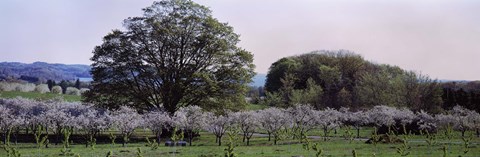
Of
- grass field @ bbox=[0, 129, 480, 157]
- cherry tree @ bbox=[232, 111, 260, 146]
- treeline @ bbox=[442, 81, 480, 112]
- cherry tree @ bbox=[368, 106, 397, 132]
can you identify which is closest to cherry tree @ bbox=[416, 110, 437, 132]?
cherry tree @ bbox=[368, 106, 397, 132]

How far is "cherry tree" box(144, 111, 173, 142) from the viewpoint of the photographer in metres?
48.1

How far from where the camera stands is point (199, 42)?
55.1 m

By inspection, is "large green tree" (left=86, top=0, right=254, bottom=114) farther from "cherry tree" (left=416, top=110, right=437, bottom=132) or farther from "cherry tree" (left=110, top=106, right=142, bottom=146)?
"cherry tree" (left=416, top=110, right=437, bottom=132)

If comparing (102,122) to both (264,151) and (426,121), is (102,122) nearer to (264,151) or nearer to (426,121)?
(264,151)

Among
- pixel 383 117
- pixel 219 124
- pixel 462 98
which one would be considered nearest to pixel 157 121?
pixel 219 124

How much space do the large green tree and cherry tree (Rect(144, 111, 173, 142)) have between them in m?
4.64

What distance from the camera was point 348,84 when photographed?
96812mm

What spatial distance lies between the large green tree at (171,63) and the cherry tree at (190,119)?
403cm

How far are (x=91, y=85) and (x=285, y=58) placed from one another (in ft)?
245

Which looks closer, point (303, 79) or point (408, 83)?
point (408, 83)

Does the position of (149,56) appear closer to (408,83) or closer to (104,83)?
(104,83)

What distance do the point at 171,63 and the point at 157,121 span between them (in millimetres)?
9390

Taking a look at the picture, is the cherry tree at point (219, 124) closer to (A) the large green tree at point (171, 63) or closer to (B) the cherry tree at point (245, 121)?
(B) the cherry tree at point (245, 121)

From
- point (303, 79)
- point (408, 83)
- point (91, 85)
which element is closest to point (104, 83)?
point (91, 85)
